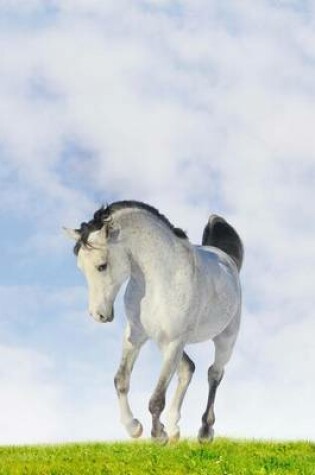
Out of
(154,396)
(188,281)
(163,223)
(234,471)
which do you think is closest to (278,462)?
(234,471)

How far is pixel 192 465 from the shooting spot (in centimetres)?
1512

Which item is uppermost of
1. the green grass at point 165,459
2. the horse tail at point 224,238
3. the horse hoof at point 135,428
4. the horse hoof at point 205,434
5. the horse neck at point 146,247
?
the horse tail at point 224,238

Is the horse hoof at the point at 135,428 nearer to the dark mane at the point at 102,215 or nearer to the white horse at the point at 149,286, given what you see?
the white horse at the point at 149,286

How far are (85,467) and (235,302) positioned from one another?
458 centimetres

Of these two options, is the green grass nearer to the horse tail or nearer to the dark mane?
the dark mane

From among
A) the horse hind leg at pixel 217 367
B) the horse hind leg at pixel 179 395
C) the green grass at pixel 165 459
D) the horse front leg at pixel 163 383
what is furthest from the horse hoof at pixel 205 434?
the horse front leg at pixel 163 383

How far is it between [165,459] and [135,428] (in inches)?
60.7

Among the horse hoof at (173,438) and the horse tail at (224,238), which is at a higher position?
the horse tail at (224,238)

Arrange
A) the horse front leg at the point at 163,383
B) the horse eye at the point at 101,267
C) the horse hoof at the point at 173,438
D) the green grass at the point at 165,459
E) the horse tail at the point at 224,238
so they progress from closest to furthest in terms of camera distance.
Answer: the green grass at the point at 165,459
the horse eye at the point at 101,267
the horse front leg at the point at 163,383
the horse hoof at the point at 173,438
the horse tail at the point at 224,238

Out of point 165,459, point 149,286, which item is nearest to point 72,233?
point 149,286

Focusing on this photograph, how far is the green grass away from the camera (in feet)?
49.2

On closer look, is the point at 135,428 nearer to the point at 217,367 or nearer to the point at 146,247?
the point at 217,367

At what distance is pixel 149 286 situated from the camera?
16.5m

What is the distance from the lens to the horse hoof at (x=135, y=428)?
55.2 ft
